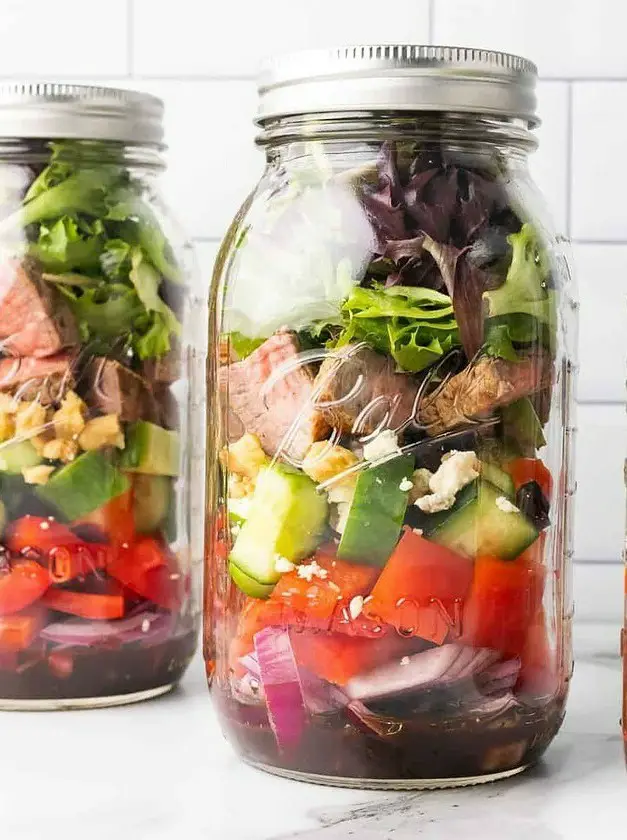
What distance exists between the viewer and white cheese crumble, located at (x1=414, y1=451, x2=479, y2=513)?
79cm

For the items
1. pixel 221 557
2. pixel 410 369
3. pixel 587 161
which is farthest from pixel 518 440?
pixel 587 161

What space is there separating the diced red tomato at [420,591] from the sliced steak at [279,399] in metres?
0.09

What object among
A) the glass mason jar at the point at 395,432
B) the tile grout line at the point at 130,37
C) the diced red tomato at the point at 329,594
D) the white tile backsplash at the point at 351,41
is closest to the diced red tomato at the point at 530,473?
the glass mason jar at the point at 395,432

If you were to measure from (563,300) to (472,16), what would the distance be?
1.79 feet

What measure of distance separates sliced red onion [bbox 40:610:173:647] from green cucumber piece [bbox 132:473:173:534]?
70mm

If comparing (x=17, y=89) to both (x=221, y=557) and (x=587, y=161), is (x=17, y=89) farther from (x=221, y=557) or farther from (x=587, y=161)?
(x=587, y=161)

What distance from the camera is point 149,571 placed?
3.37 ft

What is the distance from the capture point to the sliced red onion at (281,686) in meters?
0.81

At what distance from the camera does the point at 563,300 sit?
2.89 ft

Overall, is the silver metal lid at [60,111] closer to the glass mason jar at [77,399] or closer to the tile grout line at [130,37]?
the glass mason jar at [77,399]

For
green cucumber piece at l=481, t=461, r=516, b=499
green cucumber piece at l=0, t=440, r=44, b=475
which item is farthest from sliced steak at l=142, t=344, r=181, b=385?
green cucumber piece at l=481, t=461, r=516, b=499

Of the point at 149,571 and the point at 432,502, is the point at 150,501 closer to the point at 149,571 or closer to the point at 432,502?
the point at 149,571

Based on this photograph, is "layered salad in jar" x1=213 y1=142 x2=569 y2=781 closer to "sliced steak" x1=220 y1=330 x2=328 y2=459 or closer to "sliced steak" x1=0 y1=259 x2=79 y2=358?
"sliced steak" x1=220 y1=330 x2=328 y2=459

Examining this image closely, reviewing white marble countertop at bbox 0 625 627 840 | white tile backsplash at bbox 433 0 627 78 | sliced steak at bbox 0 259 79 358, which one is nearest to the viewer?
white marble countertop at bbox 0 625 627 840
